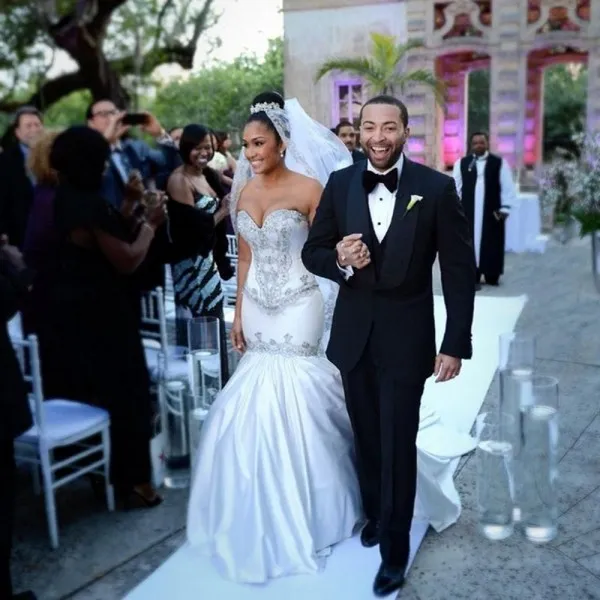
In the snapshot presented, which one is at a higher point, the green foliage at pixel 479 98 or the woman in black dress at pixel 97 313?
the green foliage at pixel 479 98

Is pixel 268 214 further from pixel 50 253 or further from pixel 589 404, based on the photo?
pixel 589 404

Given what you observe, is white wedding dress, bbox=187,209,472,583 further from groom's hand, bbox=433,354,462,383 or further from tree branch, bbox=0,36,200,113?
tree branch, bbox=0,36,200,113

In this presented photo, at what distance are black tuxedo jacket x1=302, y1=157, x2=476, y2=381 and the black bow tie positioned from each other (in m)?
0.04

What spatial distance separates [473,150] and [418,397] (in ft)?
21.8

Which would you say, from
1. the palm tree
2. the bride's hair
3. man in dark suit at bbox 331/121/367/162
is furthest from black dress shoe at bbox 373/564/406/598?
the palm tree

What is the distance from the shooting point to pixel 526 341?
4.02 m

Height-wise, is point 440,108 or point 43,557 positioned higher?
point 440,108

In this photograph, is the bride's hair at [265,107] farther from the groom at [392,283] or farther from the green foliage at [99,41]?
the green foliage at [99,41]

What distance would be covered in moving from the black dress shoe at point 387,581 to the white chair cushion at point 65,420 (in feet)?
4.35

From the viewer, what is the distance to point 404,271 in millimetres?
2467

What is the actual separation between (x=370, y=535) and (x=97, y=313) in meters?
1.45

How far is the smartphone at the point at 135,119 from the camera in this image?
13.4 ft

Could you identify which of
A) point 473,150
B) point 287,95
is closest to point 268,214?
point 473,150

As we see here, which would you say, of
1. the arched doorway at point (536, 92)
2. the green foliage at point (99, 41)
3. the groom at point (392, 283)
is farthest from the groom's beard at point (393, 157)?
the green foliage at point (99, 41)
